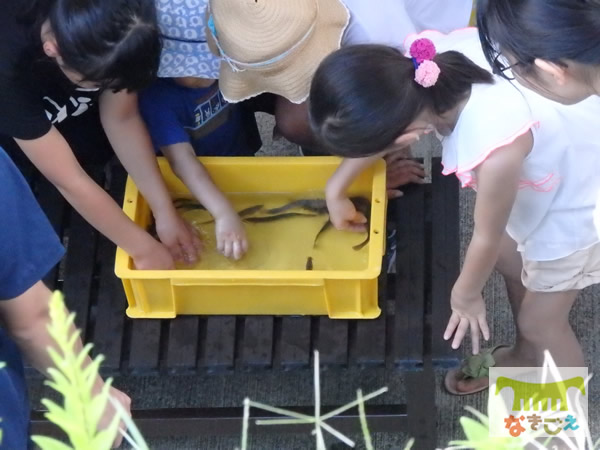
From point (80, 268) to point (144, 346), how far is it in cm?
20

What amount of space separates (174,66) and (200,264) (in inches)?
14.6

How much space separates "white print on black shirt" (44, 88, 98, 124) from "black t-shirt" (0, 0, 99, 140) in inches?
3.5

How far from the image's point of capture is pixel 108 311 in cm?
136

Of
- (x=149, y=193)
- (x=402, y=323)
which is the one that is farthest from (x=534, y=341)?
(x=149, y=193)

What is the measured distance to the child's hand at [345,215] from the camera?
1.40 metres

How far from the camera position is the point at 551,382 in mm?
1536

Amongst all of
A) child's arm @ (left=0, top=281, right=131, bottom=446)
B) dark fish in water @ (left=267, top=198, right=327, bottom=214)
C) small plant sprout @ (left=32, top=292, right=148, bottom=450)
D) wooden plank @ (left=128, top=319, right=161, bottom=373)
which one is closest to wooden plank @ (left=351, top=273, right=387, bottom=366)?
dark fish in water @ (left=267, top=198, right=327, bottom=214)

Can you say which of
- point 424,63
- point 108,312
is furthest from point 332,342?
point 424,63

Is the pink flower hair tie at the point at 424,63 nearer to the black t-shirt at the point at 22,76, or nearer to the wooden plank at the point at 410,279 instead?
the wooden plank at the point at 410,279

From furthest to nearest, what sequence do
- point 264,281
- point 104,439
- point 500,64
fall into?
point 264,281, point 500,64, point 104,439

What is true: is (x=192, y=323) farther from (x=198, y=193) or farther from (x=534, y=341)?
(x=534, y=341)

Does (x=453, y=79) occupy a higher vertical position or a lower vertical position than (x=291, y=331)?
higher

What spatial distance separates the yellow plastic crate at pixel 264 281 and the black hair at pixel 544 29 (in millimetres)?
430

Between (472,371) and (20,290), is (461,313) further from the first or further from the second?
(20,290)
